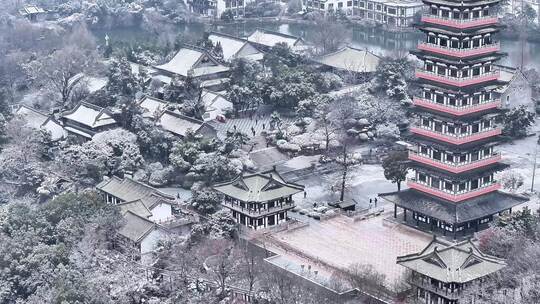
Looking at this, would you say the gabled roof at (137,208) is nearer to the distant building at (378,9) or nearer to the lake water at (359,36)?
the lake water at (359,36)

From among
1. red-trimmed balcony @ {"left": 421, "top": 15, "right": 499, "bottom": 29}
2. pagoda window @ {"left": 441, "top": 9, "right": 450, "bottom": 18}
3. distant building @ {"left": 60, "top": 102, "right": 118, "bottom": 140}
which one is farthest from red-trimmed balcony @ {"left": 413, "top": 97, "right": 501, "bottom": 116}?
distant building @ {"left": 60, "top": 102, "right": 118, "bottom": 140}

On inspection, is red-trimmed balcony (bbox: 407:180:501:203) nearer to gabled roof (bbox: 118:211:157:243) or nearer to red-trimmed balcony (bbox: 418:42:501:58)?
red-trimmed balcony (bbox: 418:42:501:58)

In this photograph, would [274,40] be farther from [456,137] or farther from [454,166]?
[454,166]

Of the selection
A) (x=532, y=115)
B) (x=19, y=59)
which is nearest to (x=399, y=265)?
(x=532, y=115)

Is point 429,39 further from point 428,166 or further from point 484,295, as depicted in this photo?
point 484,295

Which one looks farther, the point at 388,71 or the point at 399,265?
the point at 388,71

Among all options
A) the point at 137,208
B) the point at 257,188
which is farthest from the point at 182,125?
the point at 257,188
